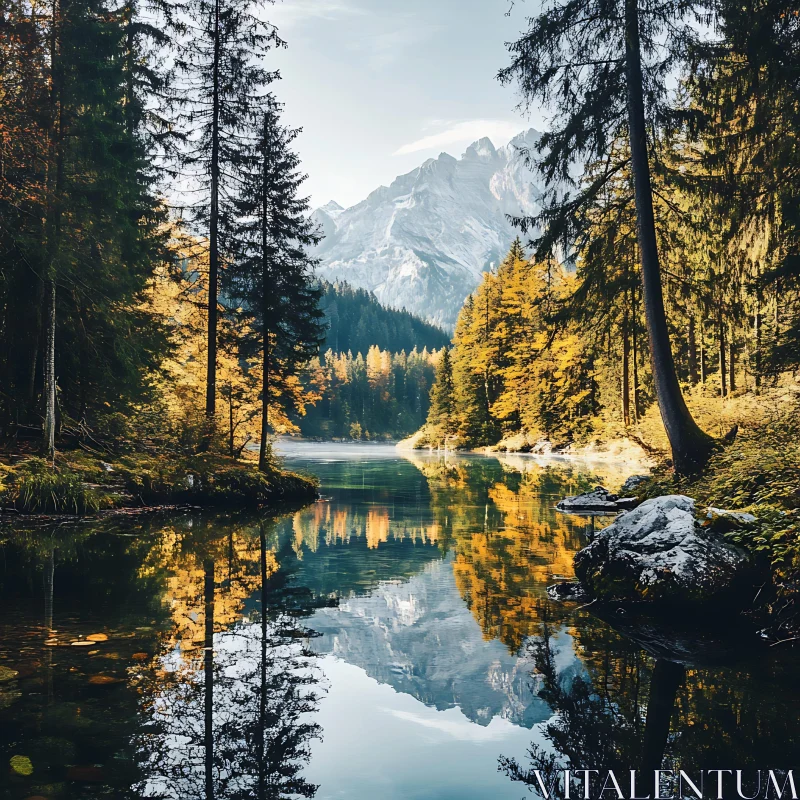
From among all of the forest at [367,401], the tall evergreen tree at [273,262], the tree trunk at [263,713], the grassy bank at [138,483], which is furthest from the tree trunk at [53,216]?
the forest at [367,401]

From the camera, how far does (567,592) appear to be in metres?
8.55

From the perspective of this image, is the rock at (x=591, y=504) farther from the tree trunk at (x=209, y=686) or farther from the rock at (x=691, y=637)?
the tree trunk at (x=209, y=686)

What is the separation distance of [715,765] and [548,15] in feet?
45.1

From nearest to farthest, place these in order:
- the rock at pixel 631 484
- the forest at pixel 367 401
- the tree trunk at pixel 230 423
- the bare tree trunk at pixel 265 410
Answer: the rock at pixel 631 484
the bare tree trunk at pixel 265 410
the tree trunk at pixel 230 423
the forest at pixel 367 401

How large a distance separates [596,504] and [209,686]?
13.3m

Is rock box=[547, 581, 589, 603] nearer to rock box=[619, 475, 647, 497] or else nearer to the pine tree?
rock box=[619, 475, 647, 497]

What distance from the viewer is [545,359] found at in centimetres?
4822

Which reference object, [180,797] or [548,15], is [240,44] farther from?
[180,797]

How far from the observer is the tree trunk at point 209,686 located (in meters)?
3.78

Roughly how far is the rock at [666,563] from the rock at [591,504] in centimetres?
781

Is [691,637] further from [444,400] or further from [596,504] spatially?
[444,400]

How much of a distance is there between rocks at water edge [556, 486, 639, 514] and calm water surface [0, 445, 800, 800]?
613cm

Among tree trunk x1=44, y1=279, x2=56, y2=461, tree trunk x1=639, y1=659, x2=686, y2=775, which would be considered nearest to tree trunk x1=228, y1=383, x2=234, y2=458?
tree trunk x1=44, y1=279, x2=56, y2=461

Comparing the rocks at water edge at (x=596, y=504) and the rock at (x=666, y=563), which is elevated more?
the rock at (x=666, y=563)
